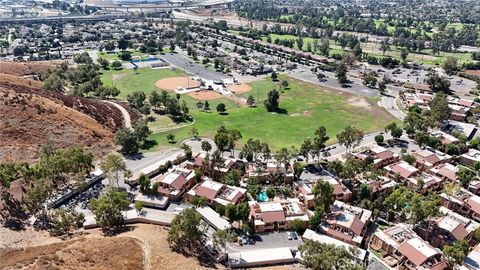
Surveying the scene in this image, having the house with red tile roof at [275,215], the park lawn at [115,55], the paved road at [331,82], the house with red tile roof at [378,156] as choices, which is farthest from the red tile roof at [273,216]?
the park lawn at [115,55]

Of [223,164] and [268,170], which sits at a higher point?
[223,164]

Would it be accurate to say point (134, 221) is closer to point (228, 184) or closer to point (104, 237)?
point (104, 237)

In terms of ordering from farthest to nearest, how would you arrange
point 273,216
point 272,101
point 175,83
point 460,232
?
point 175,83, point 272,101, point 273,216, point 460,232

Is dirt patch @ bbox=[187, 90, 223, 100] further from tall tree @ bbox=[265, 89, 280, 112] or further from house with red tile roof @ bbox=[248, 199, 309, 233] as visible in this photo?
house with red tile roof @ bbox=[248, 199, 309, 233]

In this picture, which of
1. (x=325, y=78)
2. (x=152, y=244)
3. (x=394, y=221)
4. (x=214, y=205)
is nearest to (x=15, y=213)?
(x=152, y=244)

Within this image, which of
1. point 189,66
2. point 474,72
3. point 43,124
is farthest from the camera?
point 189,66

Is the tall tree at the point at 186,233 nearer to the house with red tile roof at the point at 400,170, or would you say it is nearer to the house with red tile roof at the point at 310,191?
the house with red tile roof at the point at 310,191

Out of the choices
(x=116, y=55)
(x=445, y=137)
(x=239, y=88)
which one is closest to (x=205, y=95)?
(x=239, y=88)

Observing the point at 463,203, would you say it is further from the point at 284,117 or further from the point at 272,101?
the point at 272,101

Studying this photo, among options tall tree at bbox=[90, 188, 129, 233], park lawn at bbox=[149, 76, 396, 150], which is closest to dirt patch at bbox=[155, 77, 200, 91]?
park lawn at bbox=[149, 76, 396, 150]

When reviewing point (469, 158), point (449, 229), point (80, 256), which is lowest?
point (449, 229)
